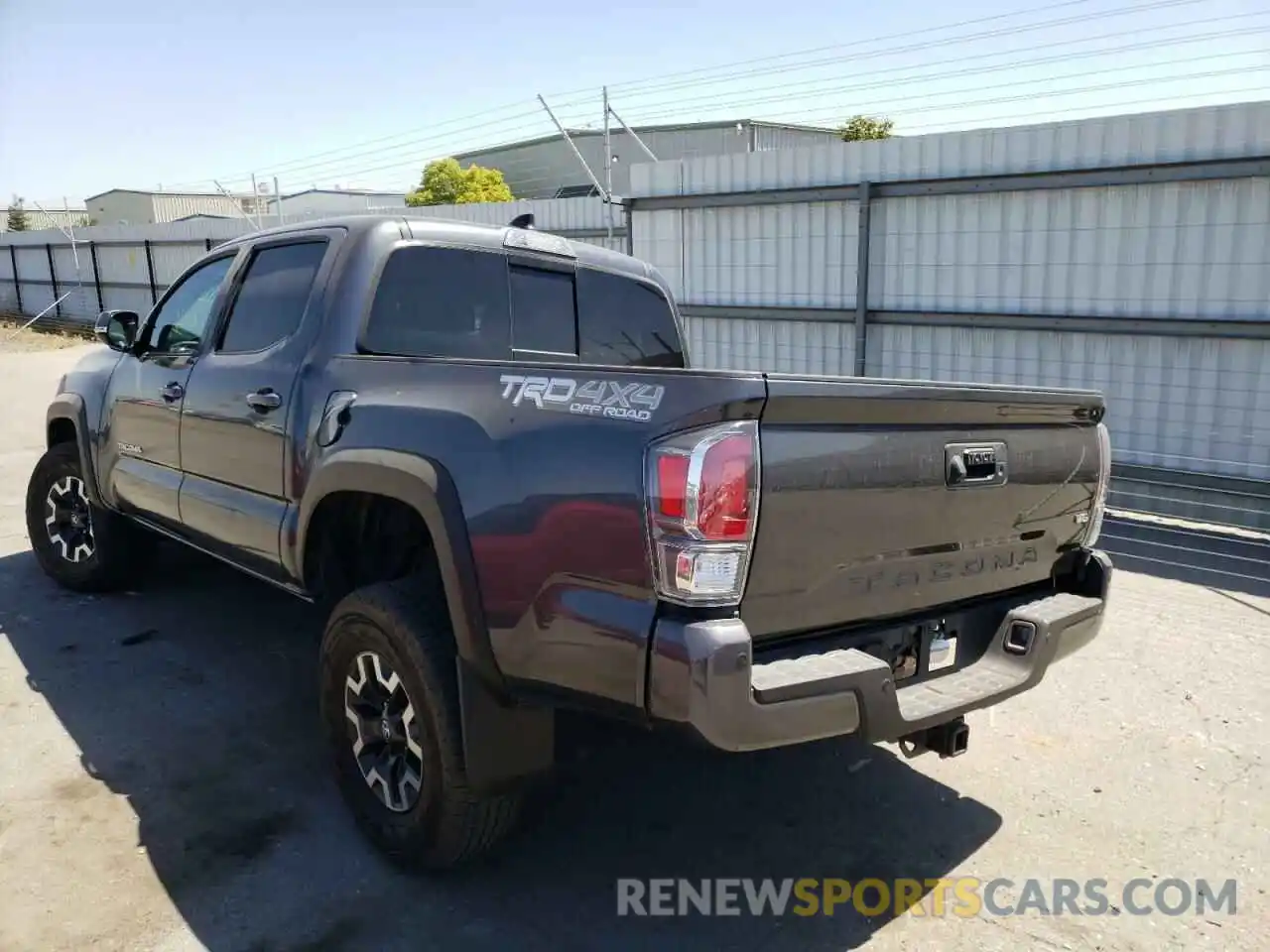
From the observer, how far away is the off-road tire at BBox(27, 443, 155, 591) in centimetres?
548

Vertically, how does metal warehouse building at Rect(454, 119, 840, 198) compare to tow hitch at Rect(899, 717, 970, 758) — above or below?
above

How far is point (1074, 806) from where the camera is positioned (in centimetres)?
348

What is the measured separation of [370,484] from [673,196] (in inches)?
300

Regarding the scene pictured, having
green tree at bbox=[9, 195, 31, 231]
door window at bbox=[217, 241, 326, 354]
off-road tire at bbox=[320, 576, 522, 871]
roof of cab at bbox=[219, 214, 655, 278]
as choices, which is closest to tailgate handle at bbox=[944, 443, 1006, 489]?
off-road tire at bbox=[320, 576, 522, 871]

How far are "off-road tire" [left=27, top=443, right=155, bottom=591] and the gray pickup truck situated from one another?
1664mm

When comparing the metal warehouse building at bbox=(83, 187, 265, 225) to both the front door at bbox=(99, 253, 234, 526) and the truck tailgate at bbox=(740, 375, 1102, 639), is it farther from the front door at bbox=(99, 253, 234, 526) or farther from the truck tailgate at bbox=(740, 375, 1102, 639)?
the truck tailgate at bbox=(740, 375, 1102, 639)

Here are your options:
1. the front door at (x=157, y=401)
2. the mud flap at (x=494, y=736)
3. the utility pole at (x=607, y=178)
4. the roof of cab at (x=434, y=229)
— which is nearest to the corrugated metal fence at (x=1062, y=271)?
the utility pole at (x=607, y=178)

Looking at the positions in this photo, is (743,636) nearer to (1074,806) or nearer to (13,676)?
(1074,806)

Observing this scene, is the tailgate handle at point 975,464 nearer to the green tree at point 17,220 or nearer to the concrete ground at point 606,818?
the concrete ground at point 606,818

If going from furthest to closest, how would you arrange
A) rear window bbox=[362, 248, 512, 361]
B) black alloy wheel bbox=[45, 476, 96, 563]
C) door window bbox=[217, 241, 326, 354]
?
black alloy wheel bbox=[45, 476, 96, 563] → door window bbox=[217, 241, 326, 354] → rear window bbox=[362, 248, 512, 361]

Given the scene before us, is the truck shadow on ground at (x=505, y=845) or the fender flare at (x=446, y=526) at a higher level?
the fender flare at (x=446, y=526)

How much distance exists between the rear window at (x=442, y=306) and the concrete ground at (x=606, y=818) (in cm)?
165

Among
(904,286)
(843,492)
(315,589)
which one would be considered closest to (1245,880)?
(843,492)

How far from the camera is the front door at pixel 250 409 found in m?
3.62
